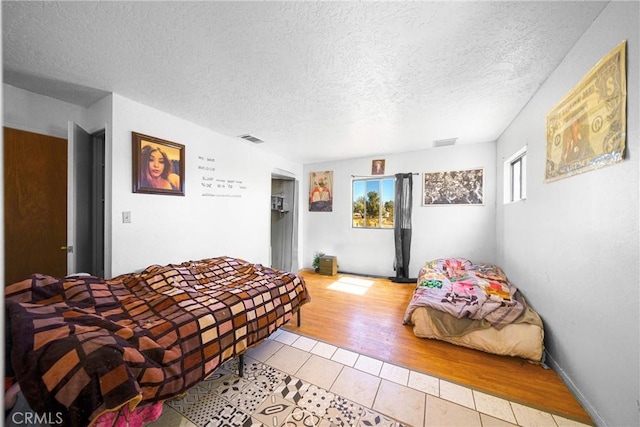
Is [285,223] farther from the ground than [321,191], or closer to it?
closer to it

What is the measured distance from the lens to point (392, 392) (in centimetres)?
175

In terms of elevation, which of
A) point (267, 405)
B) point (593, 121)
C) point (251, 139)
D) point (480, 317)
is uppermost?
point (251, 139)

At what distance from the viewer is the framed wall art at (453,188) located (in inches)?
153

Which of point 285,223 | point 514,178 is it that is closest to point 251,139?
point 285,223

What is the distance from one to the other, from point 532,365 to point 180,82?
388cm

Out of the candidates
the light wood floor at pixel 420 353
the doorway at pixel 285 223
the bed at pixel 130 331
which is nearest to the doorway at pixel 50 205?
the bed at pixel 130 331

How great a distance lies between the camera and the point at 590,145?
1.53m

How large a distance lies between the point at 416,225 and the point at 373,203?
0.90 meters

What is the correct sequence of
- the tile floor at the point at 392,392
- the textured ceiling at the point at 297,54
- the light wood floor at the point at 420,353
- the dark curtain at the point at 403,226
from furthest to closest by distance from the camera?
the dark curtain at the point at 403,226 → the light wood floor at the point at 420,353 → the tile floor at the point at 392,392 → the textured ceiling at the point at 297,54

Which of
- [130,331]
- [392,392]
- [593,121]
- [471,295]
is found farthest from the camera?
[471,295]

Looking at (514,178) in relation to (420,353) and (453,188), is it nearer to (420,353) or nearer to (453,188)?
(453,188)

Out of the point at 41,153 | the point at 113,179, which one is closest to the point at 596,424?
the point at 113,179

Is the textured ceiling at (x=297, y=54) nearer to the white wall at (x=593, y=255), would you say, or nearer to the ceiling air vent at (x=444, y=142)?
the white wall at (x=593, y=255)

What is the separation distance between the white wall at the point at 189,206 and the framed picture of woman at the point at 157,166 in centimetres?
7
